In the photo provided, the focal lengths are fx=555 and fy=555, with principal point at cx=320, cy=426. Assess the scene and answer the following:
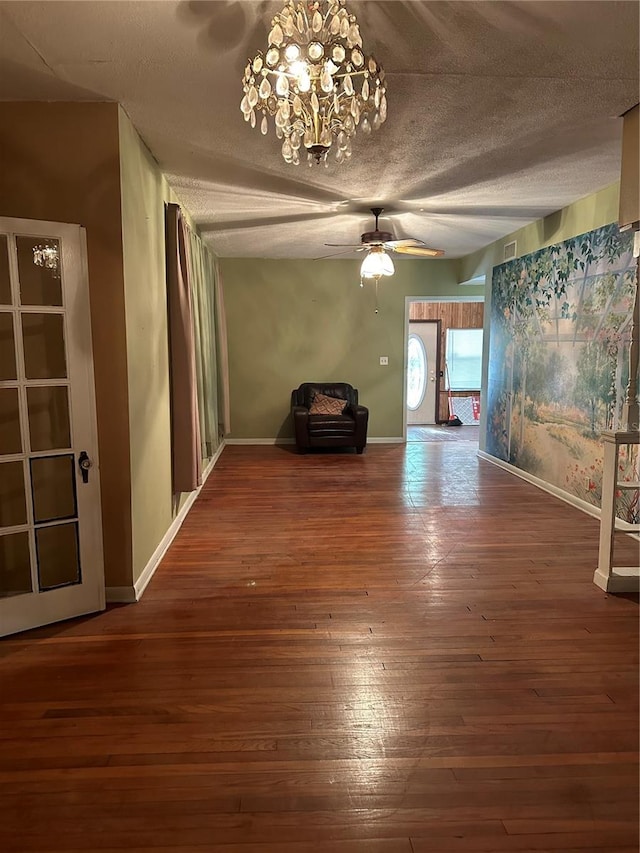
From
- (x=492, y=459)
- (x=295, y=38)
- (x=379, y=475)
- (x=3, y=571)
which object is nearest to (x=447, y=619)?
(x=3, y=571)

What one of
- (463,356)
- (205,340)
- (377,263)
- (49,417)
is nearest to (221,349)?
(205,340)

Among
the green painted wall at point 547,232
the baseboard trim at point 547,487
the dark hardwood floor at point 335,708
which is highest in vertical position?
the green painted wall at point 547,232

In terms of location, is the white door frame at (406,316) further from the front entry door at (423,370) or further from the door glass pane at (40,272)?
the door glass pane at (40,272)

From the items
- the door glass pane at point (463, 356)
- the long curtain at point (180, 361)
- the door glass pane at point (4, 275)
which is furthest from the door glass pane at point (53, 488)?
the door glass pane at point (463, 356)

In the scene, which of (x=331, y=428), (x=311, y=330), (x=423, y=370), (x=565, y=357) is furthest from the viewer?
(x=423, y=370)

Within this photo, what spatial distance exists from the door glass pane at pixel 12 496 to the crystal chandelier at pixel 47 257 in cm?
100

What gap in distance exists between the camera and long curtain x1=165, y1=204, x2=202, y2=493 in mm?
3988

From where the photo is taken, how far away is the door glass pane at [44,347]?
2.75 metres

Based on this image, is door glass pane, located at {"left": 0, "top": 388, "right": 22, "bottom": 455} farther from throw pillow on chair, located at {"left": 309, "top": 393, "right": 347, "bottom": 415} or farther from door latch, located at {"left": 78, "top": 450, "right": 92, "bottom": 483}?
throw pillow on chair, located at {"left": 309, "top": 393, "right": 347, "bottom": 415}

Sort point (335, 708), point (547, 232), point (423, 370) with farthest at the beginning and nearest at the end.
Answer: point (423, 370)
point (547, 232)
point (335, 708)

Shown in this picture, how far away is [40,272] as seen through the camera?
9.09ft

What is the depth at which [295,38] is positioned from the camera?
1.93m

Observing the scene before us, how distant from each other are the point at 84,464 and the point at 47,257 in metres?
1.05

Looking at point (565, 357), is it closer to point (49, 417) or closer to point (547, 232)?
point (547, 232)
